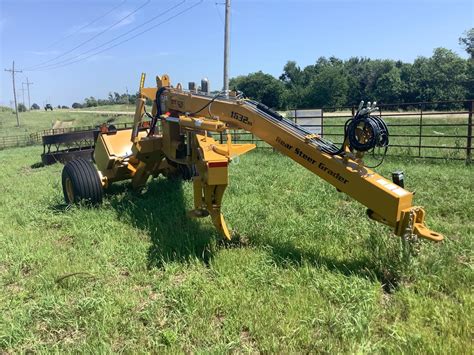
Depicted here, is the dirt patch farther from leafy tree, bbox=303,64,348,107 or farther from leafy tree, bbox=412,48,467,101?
leafy tree, bbox=303,64,348,107

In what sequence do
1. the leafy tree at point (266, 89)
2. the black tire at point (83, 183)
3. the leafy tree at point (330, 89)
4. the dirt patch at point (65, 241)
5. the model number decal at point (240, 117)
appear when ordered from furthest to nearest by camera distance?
1. the leafy tree at point (266, 89)
2. the leafy tree at point (330, 89)
3. the black tire at point (83, 183)
4. the dirt patch at point (65, 241)
5. the model number decal at point (240, 117)

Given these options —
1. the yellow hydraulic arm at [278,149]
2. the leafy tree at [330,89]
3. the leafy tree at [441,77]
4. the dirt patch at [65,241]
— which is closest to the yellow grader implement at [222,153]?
the yellow hydraulic arm at [278,149]

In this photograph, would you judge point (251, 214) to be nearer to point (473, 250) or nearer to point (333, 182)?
point (333, 182)

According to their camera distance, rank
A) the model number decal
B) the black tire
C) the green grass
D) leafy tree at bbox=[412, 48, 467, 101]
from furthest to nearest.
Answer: leafy tree at bbox=[412, 48, 467, 101]
the black tire
the model number decal
the green grass

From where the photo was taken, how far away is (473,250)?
4.56 metres

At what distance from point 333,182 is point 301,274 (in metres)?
1.04

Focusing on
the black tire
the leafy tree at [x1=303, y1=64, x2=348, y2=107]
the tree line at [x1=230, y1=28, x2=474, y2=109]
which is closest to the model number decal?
the black tire

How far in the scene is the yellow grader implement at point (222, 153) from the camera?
159 inches

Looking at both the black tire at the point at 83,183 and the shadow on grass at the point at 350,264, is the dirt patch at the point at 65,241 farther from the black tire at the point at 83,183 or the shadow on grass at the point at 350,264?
the shadow on grass at the point at 350,264

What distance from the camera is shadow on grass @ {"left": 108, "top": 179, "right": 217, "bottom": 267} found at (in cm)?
500

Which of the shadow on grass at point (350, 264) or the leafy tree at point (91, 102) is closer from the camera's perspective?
the shadow on grass at point (350, 264)

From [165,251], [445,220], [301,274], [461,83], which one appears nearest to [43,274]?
[165,251]

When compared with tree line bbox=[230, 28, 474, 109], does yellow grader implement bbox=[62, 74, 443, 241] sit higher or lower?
lower

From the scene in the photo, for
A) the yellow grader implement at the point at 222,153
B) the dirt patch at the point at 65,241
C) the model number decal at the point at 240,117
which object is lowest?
the dirt patch at the point at 65,241
